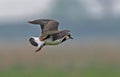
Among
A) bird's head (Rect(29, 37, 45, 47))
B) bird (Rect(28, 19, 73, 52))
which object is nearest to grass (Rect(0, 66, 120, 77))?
bird (Rect(28, 19, 73, 52))

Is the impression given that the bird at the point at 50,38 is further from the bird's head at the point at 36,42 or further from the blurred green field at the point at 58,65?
the blurred green field at the point at 58,65

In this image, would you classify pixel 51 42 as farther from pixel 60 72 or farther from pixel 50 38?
pixel 60 72

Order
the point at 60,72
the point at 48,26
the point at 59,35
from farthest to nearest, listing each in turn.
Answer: the point at 60,72 → the point at 48,26 → the point at 59,35

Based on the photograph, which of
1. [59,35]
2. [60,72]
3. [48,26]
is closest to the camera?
[59,35]

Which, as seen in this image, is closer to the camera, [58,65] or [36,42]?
[36,42]

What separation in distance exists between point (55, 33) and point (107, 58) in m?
4.98

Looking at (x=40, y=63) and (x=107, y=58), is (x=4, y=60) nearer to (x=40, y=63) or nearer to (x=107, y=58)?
(x=40, y=63)

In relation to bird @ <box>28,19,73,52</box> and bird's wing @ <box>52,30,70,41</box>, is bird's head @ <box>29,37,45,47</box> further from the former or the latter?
bird's wing @ <box>52,30,70,41</box>

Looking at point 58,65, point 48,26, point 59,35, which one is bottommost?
point 58,65

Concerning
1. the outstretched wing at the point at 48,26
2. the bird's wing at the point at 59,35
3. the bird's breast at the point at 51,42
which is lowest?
the outstretched wing at the point at 48,26

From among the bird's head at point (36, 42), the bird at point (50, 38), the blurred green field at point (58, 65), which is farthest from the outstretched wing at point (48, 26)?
the blurred green field at point (58, 65)

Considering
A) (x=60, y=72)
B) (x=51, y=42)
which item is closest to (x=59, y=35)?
(x=51, y=42)

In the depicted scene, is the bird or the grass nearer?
the bird

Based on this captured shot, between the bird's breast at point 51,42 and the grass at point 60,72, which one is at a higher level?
the bird's breast at point 51,42
